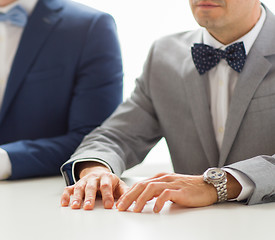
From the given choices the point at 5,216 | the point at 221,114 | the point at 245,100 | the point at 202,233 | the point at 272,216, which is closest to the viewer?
the point at 202,233

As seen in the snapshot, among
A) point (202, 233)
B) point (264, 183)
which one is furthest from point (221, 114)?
point (202, 233)

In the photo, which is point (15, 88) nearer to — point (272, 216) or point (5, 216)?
point (5, 216)

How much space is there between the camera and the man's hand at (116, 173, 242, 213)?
1482 mm

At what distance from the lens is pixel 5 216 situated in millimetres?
1504

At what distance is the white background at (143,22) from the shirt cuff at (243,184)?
73.8 inches

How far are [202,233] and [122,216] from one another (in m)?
0.27

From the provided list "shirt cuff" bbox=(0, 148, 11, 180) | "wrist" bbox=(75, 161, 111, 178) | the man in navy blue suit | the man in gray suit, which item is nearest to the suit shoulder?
the man in navy blue suit

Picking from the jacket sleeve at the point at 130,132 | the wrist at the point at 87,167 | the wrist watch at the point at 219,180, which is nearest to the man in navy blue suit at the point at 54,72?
the jacket sleeve at the point at 130,132

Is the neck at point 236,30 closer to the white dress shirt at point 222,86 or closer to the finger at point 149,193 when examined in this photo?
the white dress shirt at point 222,86

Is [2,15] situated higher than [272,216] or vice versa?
[2,15]

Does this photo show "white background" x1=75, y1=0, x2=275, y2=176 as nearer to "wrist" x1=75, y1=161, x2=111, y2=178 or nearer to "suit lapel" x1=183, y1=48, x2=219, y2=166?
"suit lapel" x1=183, y1=48, x2=219, y2=166

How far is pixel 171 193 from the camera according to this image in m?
1.48

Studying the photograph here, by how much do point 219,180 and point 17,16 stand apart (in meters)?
1.40

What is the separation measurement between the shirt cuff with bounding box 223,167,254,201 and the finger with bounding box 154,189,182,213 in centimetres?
18
